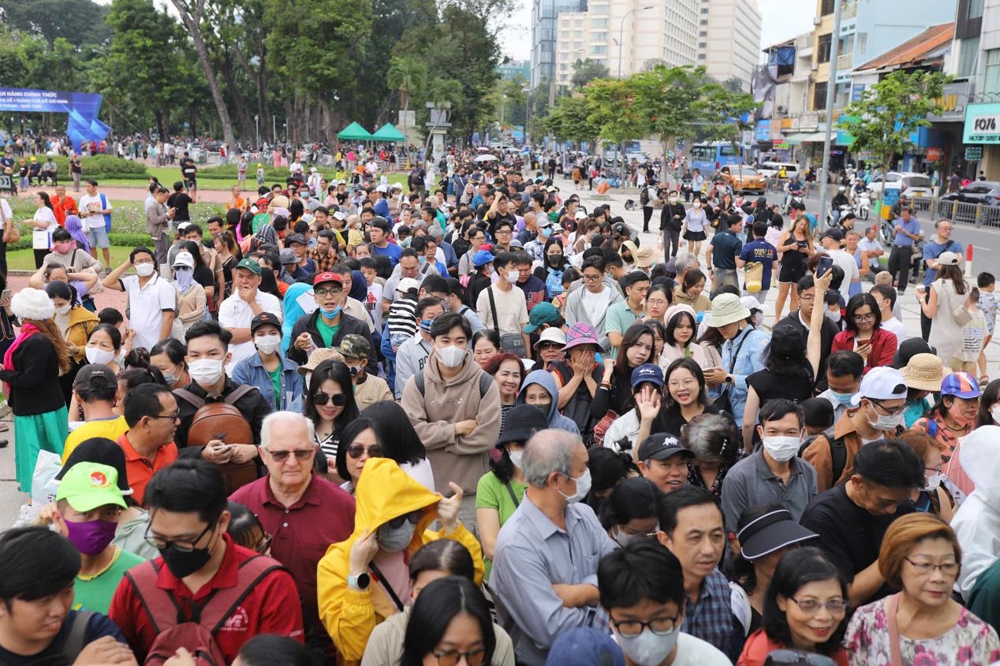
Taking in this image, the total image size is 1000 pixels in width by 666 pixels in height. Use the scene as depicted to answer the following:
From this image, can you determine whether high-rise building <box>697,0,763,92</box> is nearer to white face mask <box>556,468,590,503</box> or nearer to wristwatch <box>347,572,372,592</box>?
white face mask <box>556,468,590,503</box>

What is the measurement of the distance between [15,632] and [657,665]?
6.60ft

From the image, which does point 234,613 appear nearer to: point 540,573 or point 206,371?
point 540,573

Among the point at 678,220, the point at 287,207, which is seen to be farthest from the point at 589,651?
the point at 678,220

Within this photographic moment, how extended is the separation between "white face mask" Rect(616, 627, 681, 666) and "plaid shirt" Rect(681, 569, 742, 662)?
515 mm

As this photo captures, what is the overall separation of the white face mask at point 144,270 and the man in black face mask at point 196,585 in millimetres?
5287

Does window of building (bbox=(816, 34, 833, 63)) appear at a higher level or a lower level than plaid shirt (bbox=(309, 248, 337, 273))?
higher

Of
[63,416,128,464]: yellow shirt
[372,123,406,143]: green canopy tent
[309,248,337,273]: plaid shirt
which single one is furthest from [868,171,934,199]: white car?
[63,416,128,464]: yellow shirt

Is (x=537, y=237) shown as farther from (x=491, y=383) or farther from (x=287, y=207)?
(x=491, y=383)

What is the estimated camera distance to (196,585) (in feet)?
10.3

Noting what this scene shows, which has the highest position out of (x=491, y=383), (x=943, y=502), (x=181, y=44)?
(x=181, y=44)

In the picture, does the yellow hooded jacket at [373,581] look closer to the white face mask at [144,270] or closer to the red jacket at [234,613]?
the red jacket at [234,613]

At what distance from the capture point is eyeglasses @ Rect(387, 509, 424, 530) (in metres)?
3.38

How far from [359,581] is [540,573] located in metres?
0.70

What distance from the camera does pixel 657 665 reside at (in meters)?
3.04
